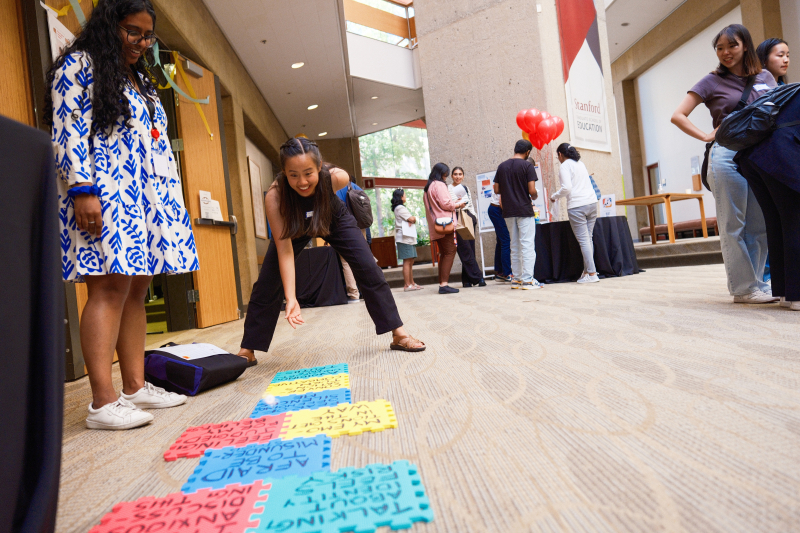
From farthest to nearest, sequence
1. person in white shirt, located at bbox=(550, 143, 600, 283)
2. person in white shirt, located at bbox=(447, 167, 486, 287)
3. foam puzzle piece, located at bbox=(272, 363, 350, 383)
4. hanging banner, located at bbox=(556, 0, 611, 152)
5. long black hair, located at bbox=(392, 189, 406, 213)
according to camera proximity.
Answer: hanging banner, located at bbox=(556, 0, 611, 152) → long black hair, located at bbox=(392, 189, 406, 213) → person in white shirt, located at bbox=(447, 167, 486, 287) → person in white shirt, located at bbox=(550, 143, 600, 283) → foam puzzle piece, located at bbox=(272, 363, 350, 383)

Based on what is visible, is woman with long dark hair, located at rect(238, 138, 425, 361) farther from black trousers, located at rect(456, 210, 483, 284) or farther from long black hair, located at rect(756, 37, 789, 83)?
black trousers, located at rect(456, 210, 483, 284)

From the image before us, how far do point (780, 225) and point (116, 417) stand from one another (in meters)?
2.99

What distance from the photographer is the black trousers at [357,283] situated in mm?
2307

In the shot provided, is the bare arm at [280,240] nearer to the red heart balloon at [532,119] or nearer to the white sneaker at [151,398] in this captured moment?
the white sneaker at [151,398]

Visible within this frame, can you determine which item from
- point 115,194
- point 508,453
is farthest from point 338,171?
point 508,453

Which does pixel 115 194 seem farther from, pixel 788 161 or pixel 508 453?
pixel 788 161

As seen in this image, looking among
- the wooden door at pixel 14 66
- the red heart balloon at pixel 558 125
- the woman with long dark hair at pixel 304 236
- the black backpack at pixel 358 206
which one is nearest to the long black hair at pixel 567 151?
the red heart balloon at pixel 558 125

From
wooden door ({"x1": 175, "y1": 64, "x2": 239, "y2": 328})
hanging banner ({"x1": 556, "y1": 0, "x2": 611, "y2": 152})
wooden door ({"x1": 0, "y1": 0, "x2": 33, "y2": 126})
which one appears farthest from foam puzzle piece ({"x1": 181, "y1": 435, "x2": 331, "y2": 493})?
hanging banner ({"x1": 556, "y1": 0, "x2": 611, "y2": 152})

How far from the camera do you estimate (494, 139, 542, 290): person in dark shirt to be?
499 cm

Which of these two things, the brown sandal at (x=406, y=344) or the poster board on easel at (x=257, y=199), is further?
the poster board on easel at (x=257, y=199)

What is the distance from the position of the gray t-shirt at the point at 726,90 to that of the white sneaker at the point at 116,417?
2.99 m

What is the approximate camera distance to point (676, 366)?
1.60 meters

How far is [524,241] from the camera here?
16.8 feet

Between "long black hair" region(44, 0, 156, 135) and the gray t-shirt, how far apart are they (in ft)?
8.85
